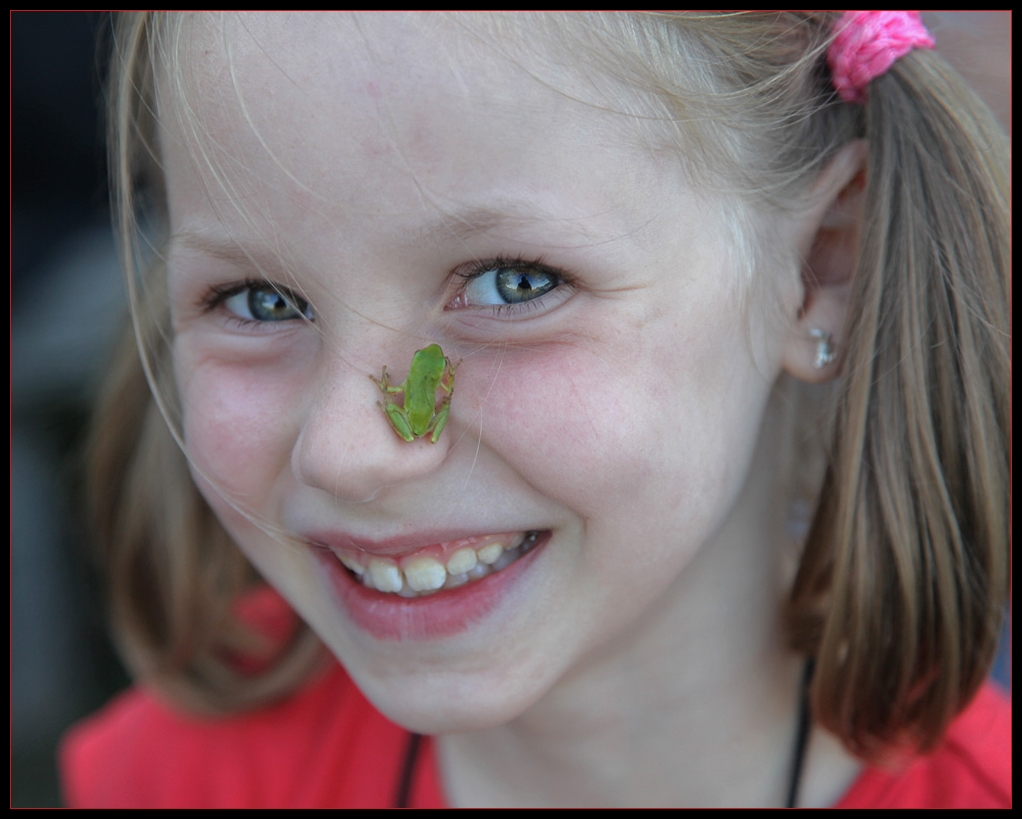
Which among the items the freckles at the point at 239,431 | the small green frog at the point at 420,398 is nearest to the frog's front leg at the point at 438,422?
the small green frog at the point at 420,398

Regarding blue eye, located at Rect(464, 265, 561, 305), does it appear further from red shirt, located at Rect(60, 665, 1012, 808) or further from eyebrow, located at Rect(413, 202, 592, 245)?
red shirt, located at Rect(60, 665, 1012, 808)

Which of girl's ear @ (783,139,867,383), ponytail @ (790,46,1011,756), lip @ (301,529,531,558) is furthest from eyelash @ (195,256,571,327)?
ponytail @ (790,46,1011,756)

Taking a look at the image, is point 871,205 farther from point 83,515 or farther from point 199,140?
point 83,515

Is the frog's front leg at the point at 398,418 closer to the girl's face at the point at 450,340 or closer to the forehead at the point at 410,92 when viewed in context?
the girl's face at the point at 450,340

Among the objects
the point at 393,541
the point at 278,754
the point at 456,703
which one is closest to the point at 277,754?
the point at 278,754

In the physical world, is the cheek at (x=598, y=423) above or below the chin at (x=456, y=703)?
above

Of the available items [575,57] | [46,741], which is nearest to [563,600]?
[575,57]
